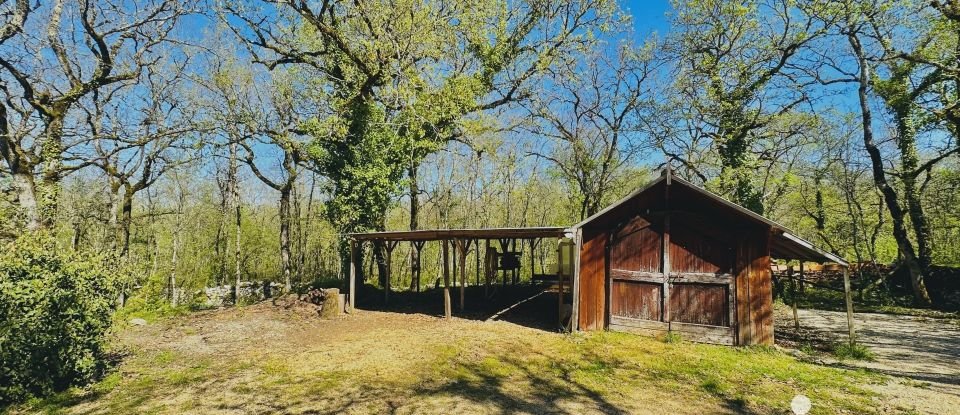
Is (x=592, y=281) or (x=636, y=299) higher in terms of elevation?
(x=592, y=281)

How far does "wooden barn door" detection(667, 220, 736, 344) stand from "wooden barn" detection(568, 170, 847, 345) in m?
0.02

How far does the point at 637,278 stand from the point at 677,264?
0.96 m

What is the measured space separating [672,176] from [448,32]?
362 inches

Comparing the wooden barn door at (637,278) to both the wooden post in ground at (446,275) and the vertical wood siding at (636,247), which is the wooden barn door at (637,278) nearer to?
the vertical wood siding at (636,247)

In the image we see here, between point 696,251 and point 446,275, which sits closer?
point 696,251

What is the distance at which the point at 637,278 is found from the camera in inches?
416

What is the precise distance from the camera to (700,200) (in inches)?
399

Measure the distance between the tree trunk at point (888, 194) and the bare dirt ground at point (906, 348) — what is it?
2836 mm

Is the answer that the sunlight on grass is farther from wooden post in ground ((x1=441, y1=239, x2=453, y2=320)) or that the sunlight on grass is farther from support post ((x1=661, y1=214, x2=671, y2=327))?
wooden post in ground ((x1=441, y1=239, x2=453, y2=320))

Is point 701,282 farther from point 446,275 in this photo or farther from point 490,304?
point 490,304

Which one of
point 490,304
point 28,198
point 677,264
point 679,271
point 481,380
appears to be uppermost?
point 28,198

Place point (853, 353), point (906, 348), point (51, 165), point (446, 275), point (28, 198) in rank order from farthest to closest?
point (446, 275), point (51, 165), point (28, 198), point (906, 348), point (853, 353)

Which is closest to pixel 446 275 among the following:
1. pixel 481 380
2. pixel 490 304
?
Answer: pixel 490 304

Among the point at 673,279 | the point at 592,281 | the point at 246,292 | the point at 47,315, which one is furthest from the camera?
the point at 246,292
